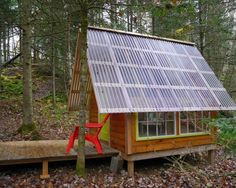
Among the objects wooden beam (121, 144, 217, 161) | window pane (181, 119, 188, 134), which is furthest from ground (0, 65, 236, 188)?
window pane (181, 119, 188, 134)

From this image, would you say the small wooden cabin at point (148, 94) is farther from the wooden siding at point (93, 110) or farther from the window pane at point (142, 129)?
the wooden siding at point (93, 110)

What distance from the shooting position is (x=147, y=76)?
7312mm

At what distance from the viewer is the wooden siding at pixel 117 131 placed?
7090 millimetres

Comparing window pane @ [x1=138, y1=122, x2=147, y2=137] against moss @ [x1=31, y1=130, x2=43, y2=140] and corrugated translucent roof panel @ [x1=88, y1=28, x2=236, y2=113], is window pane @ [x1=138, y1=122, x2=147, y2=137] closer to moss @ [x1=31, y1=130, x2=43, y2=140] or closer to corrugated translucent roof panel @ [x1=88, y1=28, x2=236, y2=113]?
corrugated translucent roof panel @ [x1=88, y1=28, x2=236, y2=113]

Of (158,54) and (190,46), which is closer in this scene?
(158,54)

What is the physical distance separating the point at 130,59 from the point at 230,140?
496cm

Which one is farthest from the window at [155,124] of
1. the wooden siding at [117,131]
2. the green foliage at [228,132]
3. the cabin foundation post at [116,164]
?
the green foliage at [228,132]

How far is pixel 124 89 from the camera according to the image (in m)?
6.62

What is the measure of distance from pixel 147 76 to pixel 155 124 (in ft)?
4.45

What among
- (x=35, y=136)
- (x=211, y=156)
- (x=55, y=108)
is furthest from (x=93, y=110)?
(x=55, y=108)

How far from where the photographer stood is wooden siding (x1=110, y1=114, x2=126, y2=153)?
709 centimetres

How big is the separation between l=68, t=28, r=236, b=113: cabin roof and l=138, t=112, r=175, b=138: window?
56 cm

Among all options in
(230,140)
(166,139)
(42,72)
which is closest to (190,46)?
(166,139)

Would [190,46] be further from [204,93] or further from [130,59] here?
[130,59]
